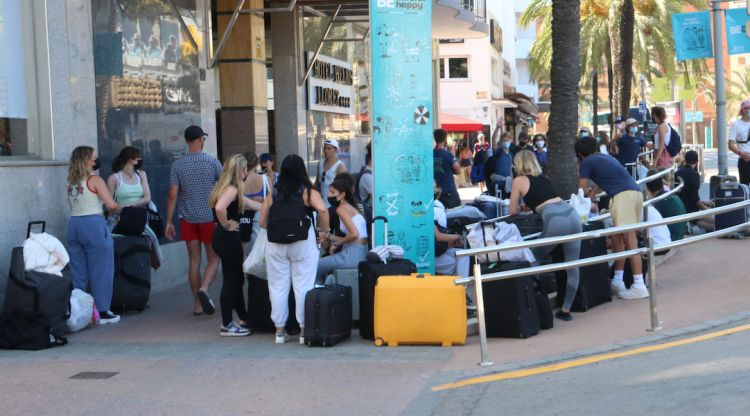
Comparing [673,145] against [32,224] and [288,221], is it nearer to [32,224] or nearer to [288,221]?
[288,221]

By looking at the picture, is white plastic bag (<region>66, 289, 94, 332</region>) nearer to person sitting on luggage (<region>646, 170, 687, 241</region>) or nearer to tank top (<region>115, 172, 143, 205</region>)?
tank top (<region>115, 172, 143, 205</region>)

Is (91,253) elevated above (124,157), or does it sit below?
below

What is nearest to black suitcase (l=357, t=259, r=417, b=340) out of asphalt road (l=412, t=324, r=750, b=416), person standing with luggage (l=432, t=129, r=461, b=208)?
asphalt road (l=412, t=324, r=750, b=416)

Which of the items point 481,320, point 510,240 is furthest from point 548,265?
→ point 481,320

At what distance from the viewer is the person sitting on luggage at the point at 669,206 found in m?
14.3

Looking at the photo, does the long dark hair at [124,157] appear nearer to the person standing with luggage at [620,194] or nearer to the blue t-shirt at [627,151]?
the person standing with luggage at [620,194]

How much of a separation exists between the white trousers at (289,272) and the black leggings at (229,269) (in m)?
0.68

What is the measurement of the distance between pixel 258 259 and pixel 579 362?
3175 mm

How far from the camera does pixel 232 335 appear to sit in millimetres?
9578

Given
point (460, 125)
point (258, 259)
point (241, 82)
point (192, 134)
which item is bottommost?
point (258, 259)

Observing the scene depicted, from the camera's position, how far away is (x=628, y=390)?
21.9 ft

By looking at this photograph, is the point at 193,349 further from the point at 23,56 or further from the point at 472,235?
the point at 23,56

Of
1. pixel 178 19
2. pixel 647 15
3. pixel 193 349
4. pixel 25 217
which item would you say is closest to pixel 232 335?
pixel 193 349

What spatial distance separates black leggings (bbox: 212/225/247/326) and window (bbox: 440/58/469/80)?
4211 cm
